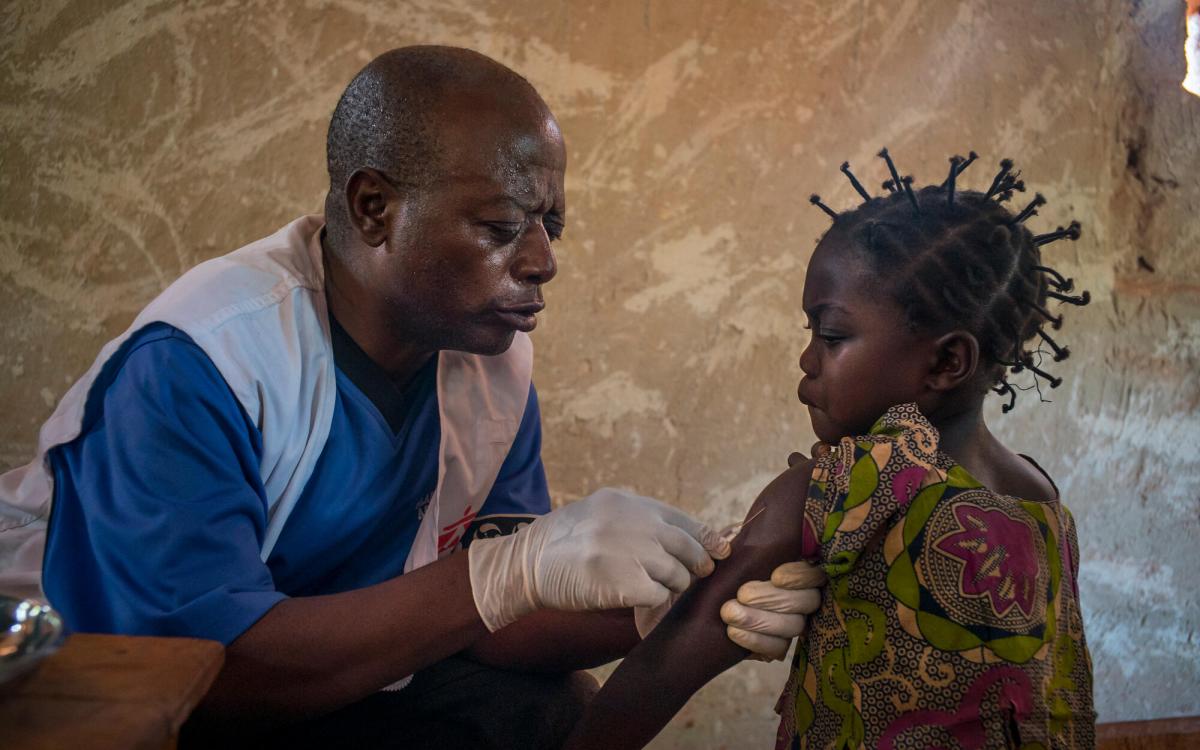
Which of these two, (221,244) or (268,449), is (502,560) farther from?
(221,244)

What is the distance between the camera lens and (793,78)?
102 inches

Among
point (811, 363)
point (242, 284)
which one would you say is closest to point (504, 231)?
point (242, 284)

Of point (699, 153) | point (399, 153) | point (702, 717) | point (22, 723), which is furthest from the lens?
point (702, 717)

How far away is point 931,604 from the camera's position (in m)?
1.32

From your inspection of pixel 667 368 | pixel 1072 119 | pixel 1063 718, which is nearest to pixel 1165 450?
pixel 1072 119

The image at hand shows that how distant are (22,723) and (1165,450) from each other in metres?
2.94

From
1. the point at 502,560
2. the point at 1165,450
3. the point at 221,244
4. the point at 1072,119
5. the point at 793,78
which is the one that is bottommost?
the point at 502,560

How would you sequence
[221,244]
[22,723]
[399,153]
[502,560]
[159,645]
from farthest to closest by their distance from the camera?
[221,244] → [399,153] → [502,560] → [159,645] → [22,723]

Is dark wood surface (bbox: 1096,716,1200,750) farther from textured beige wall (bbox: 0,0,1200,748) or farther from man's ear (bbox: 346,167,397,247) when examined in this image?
man's ear (bbox: 346,167,397,247)

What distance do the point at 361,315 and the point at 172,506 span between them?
497 mm

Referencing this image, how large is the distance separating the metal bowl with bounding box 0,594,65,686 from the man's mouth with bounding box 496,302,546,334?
2.95 feet

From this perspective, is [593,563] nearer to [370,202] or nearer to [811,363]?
[811,363]

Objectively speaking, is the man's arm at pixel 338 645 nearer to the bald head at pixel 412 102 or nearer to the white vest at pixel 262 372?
the white vest at pixel 262 372

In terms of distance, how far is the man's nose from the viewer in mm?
1623
